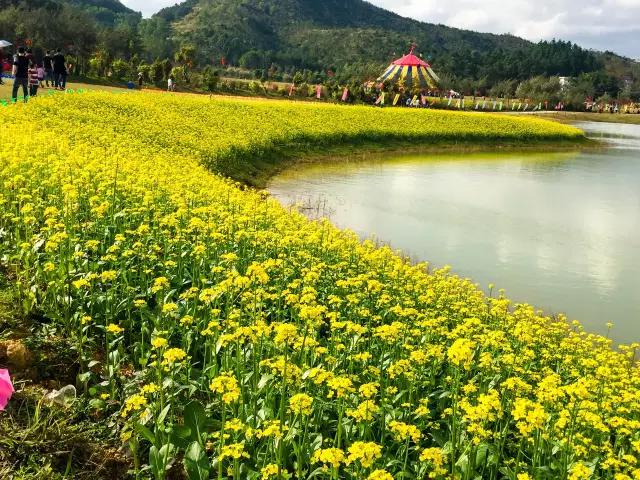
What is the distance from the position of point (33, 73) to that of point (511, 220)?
1927cm

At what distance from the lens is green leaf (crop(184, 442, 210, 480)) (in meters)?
3.65

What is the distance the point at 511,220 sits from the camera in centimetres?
1598

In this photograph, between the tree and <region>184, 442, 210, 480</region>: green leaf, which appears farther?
the tree

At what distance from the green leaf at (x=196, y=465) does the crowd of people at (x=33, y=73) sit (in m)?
18.2

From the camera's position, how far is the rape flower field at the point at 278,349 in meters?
3.84

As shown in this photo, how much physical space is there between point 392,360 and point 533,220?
484 inches

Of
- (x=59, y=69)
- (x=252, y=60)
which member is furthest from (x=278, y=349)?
(x=252, y=60)

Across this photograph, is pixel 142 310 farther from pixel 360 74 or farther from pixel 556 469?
pixel 360 74

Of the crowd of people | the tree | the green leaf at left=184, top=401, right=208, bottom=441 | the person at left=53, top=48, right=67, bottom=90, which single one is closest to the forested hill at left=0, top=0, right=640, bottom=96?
the tree

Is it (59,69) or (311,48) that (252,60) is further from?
(59,69)

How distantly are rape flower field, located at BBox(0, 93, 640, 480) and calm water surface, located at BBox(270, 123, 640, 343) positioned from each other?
2.70 metres

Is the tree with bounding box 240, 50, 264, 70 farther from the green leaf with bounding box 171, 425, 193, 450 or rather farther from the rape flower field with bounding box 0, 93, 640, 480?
the green leaf with bounding box 171, 425, 193, 450

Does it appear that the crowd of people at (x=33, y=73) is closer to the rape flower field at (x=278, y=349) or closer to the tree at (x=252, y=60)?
the rape flower field at (x=278, y=349)

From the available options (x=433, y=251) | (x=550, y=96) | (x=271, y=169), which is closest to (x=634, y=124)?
(x=550, y=96)
